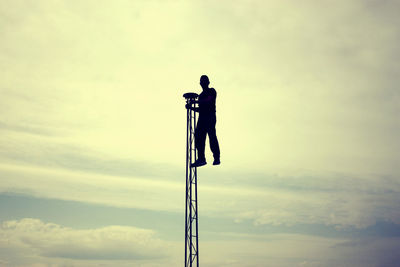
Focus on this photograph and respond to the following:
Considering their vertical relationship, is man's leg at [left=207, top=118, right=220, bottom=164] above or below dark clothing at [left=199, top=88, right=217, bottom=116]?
below

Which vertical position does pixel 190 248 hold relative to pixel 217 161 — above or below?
below

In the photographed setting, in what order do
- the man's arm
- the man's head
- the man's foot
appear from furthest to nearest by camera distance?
the man's arm, the man's foot, the man's head

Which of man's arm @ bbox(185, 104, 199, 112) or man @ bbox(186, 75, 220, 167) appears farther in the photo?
man's arm @ bbox(185, 104, 199, 112)

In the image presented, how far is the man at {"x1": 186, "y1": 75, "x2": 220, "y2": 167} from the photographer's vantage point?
13.5 meters

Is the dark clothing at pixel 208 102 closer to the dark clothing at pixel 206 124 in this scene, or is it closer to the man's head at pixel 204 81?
the dark clothing at pixel 206 124

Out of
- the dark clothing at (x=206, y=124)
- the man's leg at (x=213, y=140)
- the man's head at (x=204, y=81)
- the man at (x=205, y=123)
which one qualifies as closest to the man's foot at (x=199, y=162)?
the man at (x=205, y=123)

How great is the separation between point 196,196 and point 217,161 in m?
1.38

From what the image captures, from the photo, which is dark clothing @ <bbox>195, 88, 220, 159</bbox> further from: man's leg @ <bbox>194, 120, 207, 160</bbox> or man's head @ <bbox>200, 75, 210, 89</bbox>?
man's head @ <bbox>200, 75, 210, 89</bbox>

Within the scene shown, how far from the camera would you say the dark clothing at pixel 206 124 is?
44.3 feet

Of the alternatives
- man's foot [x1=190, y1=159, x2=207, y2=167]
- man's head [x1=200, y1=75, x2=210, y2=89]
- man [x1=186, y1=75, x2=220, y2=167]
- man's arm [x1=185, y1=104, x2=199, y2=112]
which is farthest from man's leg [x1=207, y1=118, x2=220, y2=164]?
man's head [x1=200, y1=75, x2=210, y2=89]

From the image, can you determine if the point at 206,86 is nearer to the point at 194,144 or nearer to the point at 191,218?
the point at 194,144

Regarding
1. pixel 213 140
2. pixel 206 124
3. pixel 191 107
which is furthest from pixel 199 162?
pixel 191 107

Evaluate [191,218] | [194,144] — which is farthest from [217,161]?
[191,218]

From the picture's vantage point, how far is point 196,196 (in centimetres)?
1391
